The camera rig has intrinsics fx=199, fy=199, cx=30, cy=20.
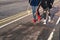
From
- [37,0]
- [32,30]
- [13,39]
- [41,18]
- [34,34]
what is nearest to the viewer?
[13,39]

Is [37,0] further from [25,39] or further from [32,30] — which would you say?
[25,39]

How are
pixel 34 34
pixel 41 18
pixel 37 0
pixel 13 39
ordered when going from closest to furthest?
pixel 13 39, pixel 34 34, pixel 37 0, pixel 41 18

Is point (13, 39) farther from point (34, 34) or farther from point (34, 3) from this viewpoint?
point (34, 3)

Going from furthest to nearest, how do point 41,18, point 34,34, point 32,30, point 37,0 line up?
point 41,18 < point 37,0 < point 32,30 < point 34,34

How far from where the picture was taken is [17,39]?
8797 mm

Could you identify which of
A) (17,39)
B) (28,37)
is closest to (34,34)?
(28,37)

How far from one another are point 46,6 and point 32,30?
3.09 metres

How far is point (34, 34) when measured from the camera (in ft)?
32.7

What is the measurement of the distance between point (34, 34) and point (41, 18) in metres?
4.26

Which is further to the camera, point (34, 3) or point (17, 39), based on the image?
point (34, 3)

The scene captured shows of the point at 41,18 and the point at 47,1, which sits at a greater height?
the point at 47,1

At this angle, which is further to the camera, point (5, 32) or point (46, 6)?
point (46, 6)

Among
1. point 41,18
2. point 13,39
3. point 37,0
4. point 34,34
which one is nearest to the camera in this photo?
point 13,39

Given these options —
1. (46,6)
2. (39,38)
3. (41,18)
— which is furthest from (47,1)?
(39,38)
